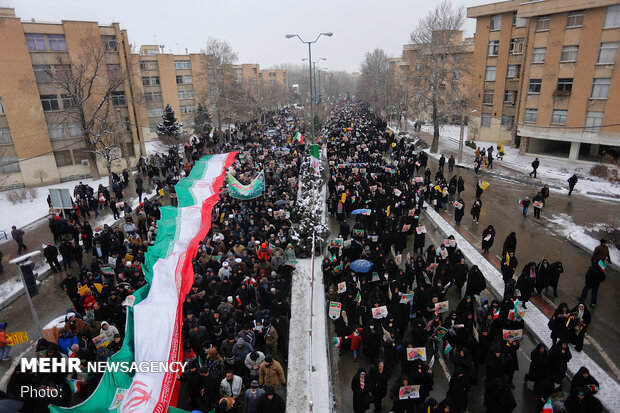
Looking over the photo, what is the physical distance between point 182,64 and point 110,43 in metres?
20.4

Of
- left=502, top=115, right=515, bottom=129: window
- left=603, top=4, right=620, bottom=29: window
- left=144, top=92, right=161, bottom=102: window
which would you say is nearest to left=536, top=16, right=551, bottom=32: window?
left=603, top=4, right=620, bottom=29: window

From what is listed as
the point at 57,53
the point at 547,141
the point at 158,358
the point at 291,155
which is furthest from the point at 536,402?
the point at 57,53

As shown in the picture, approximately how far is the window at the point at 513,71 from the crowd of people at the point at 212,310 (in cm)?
2946

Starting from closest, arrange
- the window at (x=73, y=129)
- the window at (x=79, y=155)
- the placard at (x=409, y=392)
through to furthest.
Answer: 1. the placard at (x=409, y=392)
2. the window at (x=73, y=129)
3. the window at (x=79, y=155)

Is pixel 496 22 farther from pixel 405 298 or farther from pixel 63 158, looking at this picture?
pixel 63 158

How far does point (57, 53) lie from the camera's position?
28766 millimetres

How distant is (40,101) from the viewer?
28.0 m

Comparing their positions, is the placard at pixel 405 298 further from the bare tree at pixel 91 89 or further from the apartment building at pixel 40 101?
the apartment building at pixel 40 101

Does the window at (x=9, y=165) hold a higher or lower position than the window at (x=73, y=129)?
lower

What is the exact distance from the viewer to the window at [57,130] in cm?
2920

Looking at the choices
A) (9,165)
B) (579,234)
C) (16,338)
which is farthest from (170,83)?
(579,234)

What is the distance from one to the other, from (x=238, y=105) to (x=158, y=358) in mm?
40749

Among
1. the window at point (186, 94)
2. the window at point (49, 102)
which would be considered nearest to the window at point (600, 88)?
the window at point (49, 102)

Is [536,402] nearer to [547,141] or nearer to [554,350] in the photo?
[554,350]
